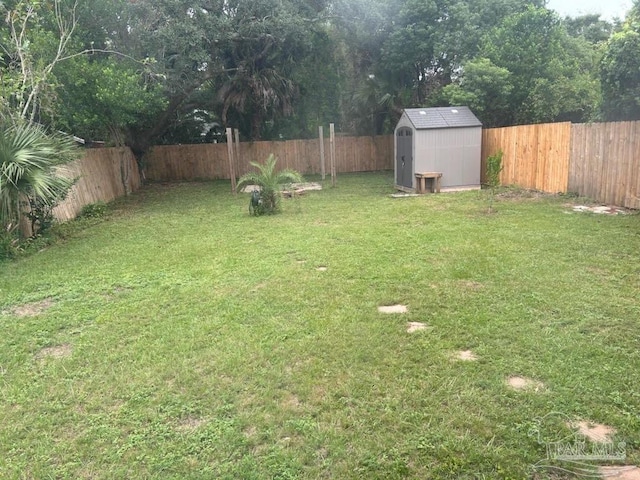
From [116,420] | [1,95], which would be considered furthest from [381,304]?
[1,95]

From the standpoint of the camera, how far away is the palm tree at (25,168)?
569cm

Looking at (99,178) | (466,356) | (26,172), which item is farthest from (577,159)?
(99,178)

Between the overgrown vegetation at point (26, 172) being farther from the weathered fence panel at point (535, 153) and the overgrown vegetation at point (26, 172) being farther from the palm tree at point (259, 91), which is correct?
the weathered fence panel at point (535, 153)

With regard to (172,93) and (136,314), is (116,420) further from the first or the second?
(172,93)

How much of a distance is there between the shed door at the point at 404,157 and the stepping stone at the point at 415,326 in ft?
26.8

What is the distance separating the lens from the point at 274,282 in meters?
4.52

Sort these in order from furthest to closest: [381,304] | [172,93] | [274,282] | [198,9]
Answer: [172,93] → [198,9] → [274,282] → [381,304]

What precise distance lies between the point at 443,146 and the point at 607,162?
12.5 feet

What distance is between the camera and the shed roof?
10.8 meters

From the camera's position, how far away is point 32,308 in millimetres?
4141

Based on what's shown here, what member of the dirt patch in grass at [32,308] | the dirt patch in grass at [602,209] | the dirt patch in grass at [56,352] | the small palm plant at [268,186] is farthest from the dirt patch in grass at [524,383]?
the small palm plant at [268,186]

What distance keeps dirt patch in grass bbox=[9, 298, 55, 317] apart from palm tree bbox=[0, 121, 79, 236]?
2091mm

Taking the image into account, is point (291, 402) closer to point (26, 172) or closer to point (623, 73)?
point (26, 172)

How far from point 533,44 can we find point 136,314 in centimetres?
1287
